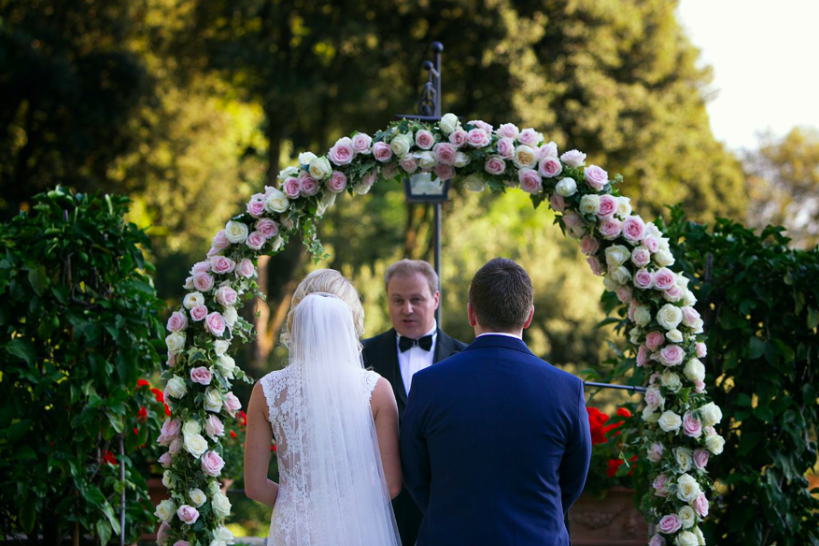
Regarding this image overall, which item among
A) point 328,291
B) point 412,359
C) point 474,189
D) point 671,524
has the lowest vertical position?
point 671,524

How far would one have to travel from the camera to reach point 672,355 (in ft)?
13.2

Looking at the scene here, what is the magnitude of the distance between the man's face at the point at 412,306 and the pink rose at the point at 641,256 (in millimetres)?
1138

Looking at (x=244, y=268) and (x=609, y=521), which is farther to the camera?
(x=609, y=521)

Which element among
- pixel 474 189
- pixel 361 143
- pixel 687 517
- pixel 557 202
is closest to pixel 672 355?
pixel 687 517

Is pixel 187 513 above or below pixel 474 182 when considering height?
below

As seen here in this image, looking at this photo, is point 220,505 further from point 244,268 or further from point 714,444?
point 714,444

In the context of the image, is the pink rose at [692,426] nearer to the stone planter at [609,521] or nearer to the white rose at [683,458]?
the white rose at [683,458]

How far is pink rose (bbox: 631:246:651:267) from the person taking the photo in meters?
4.00

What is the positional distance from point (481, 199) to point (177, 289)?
22.1ft

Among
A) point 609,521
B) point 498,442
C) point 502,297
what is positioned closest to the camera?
point 498,442

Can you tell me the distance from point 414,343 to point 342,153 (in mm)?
1135

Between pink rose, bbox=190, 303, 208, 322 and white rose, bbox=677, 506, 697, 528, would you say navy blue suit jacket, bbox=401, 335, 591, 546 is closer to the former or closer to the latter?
white rose, bbox=677, 506, 697, 528

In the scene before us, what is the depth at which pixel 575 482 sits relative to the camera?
9.77ft

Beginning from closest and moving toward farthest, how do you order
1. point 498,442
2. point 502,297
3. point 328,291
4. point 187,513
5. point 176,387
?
point 498,442 → point 502,297 → point 328,291 → point 187,513 → point 176,387
